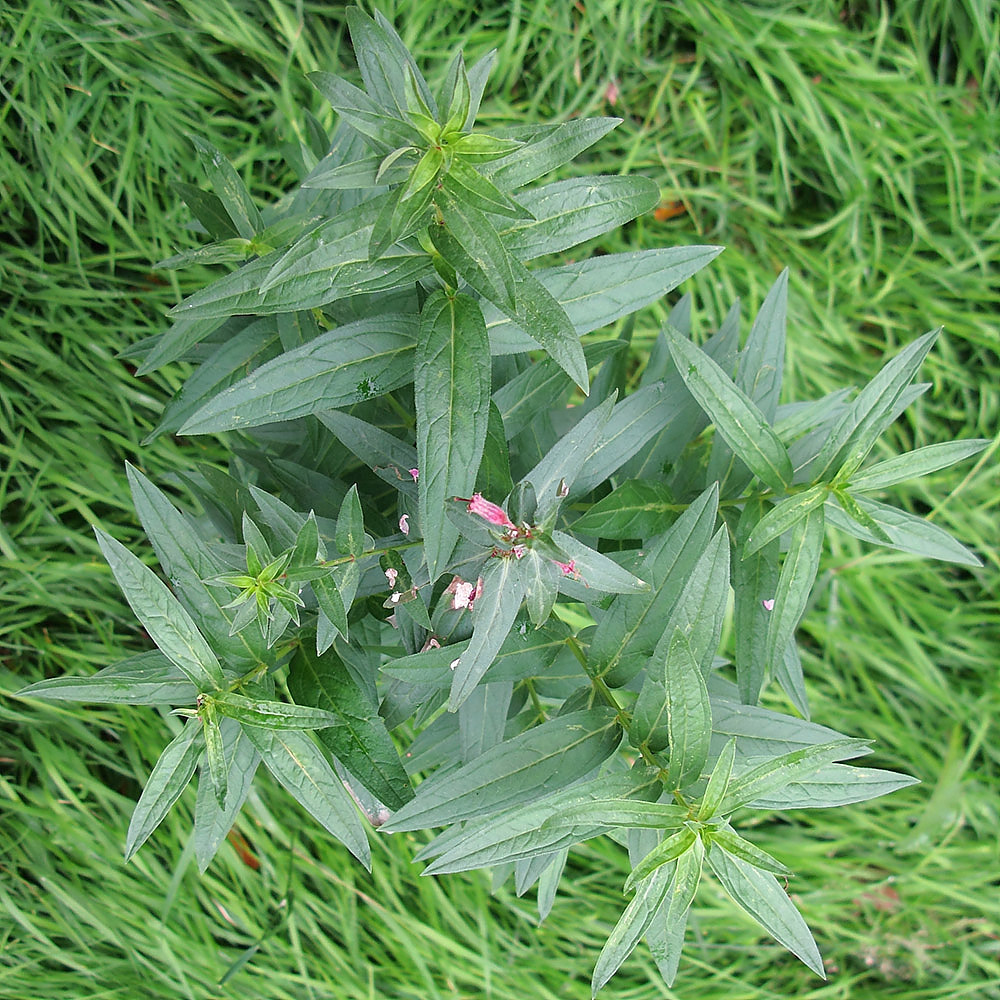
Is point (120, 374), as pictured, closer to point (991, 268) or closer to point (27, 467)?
point (27, 467)

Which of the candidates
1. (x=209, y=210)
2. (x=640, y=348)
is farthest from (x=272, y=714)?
(x=640, y=348)

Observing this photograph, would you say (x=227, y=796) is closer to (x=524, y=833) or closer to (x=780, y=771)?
(x=524, y=833)

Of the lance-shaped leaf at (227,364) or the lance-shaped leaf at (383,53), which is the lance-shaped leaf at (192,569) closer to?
the lance-shaped leaf at (227,364)

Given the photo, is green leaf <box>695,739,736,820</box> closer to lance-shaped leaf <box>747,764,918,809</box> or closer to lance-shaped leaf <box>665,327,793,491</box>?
lance-shaped leaf <box>747,764,918,809</box>

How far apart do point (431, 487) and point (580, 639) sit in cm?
43

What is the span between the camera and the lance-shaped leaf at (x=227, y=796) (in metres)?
1.06

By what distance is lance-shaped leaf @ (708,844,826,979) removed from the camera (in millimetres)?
944

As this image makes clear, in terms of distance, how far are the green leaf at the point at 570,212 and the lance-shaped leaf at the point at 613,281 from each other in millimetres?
Result: 92

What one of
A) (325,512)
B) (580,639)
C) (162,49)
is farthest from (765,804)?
(162,49)

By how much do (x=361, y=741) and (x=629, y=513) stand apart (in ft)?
1.60

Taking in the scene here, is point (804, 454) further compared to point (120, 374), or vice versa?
point (120, 374)

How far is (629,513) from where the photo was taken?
1263mm

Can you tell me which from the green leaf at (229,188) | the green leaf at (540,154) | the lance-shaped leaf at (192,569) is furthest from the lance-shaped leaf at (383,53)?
the lance-shaped leaf at (192,569)

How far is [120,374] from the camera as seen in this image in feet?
7.55
